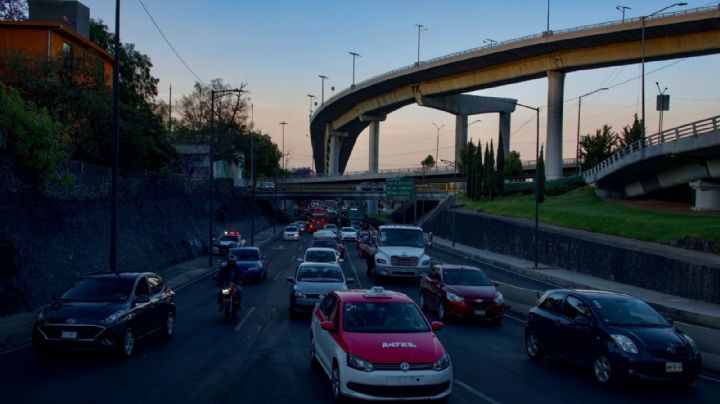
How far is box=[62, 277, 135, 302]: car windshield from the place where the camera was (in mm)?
14156

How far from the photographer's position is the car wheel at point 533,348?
565 inches

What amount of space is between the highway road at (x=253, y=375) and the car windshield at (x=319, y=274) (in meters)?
2.24

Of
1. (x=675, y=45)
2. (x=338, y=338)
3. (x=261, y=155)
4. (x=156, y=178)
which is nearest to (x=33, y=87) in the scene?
(x=156, y=178)

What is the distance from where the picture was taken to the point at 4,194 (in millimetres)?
22297

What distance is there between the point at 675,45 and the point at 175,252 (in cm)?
4205

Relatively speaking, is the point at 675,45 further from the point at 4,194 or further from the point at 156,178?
the point at 4,194

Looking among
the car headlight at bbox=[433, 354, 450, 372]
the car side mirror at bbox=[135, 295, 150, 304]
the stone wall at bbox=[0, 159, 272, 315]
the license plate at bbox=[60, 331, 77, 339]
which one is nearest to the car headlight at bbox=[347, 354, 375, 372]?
the car headlight at bbox=[433, 354, 450, 372]

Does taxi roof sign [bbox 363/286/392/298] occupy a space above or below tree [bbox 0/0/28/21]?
below

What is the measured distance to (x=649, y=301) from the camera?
25.7m

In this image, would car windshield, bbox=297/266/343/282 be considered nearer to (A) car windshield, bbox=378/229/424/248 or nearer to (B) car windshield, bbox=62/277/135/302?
(B) car windshield, bbox=62/277/135/302

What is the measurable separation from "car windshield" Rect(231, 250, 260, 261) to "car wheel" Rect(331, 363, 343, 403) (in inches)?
841

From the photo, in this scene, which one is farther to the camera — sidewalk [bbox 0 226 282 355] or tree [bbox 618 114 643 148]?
tree [bbox 618 114 643 148]

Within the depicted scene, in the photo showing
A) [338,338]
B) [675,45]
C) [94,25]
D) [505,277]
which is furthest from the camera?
[94,25]

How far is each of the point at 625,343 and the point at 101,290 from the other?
415 inches
